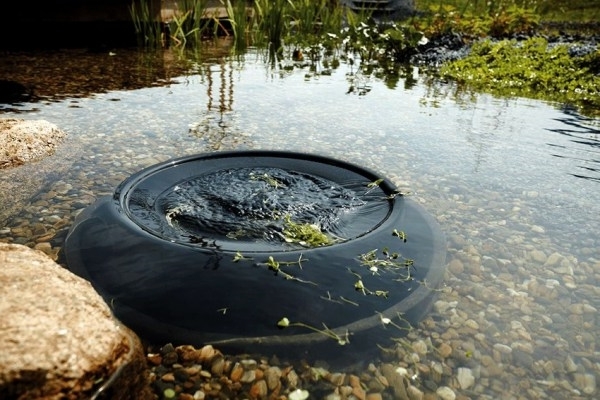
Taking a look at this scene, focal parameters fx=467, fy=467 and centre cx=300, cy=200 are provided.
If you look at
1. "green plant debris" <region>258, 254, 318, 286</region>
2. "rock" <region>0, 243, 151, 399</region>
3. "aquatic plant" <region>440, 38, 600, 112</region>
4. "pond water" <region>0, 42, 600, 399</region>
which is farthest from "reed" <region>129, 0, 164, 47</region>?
"rock" <region>0, 243, 151, 399</region>

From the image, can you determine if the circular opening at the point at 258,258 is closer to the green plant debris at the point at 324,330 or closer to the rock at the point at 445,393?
the green plant debris at the point at 324,330

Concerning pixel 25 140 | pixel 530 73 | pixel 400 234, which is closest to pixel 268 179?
pixel 400 234

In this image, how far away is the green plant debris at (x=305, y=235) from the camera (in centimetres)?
336

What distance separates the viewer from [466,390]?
241 centimetres

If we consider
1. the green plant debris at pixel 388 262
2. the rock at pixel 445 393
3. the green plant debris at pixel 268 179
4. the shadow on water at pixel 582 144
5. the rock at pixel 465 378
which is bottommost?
the rock at pixel 445 393

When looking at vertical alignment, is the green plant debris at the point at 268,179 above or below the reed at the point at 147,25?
below

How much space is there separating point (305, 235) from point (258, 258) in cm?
49

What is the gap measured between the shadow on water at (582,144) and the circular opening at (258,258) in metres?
2.61

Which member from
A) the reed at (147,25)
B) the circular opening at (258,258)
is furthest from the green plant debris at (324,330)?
the reed at (147,25)

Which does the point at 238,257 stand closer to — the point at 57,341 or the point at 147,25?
the point at 57,341

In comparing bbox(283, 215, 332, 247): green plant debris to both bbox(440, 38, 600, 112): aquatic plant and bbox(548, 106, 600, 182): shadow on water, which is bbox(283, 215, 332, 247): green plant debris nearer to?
bbox(548, 106, 600, 182): shadow on water

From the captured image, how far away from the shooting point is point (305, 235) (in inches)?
134

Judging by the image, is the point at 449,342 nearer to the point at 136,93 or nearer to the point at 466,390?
the point at 466,390

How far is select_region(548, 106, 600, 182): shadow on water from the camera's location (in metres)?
A: 5.25
